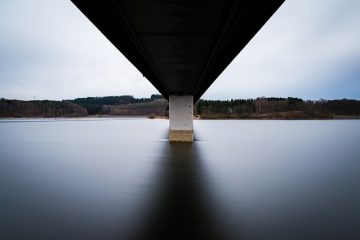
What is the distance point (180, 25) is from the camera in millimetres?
8008

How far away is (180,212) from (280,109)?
16060 centimetres

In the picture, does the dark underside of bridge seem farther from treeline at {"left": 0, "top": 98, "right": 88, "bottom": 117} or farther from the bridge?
treeline at {"left": 0, "top": 98, "right": 88, "bottom": 117}

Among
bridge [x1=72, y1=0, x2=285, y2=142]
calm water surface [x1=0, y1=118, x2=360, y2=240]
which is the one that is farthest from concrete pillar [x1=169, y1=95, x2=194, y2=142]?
bridge [x1=72, y1=0, x2=285, y2=142]

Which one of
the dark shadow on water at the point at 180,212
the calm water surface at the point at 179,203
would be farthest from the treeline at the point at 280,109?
the dark shadow on water at the point at 180,212

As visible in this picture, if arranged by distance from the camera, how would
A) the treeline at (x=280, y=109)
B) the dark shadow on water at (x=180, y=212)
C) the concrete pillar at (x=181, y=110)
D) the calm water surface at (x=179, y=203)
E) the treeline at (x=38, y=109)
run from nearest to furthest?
the dark shadow on water at (x=180, y=212) < the calm water surface at (x=179, y=203) < the concrete pillar at (x=181, y=110) < the treeline at (x=280, y=109) < the treeline at (x=38, y=109)

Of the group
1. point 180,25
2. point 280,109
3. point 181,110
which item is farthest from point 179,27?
point 280,109

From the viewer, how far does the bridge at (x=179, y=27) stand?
21.0 ft

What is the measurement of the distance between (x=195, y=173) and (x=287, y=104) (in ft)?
512

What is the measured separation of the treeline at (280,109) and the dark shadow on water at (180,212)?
140613mm

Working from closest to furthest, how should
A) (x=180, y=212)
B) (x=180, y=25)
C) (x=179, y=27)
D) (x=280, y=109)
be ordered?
1. (x=180, y=212)
2. (x=180, y=25)
3. (x=179, y=27)
4. (x=280, y=109)

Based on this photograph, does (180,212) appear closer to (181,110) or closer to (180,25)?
(180,25)

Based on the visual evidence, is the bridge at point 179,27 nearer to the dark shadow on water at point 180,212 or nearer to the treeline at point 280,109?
the dark shadow on water at point 180,212

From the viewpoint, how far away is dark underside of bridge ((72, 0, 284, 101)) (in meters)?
6.38

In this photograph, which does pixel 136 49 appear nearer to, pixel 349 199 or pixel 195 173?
pixel 195 173
